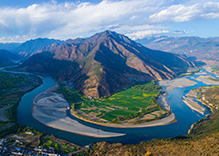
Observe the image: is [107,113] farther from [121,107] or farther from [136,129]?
[136,129]

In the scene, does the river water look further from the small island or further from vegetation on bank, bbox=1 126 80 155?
vegetation on bank, bbox=1 126 80 155

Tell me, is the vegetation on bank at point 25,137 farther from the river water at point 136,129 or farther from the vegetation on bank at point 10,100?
the river water at point 136,129

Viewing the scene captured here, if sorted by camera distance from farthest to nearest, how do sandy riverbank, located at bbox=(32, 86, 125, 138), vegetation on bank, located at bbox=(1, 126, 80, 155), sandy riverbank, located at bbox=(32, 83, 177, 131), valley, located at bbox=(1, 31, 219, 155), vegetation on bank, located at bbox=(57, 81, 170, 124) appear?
vegetation on bank, located at bbox=(57, 81, 170, 124) → sandy riverbank, located at bbox=(32, 83, 177, 131) → sandy riverbank, located at bbox=(32, 86, 125, 138) → valley, located at bbox=(1, 31, 219, 155) → vegetation on bank, located at bbox=(1, 126, 80, 155)

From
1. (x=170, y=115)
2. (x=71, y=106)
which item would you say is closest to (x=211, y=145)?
(x=170, y=115)

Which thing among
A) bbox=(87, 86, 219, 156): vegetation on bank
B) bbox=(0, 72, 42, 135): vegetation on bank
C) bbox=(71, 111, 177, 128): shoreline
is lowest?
bbox=(71, 111, 177, 128): shoreline

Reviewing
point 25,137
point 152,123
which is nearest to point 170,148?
point 152,123

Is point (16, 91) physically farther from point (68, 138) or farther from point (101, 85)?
point (68, 138)

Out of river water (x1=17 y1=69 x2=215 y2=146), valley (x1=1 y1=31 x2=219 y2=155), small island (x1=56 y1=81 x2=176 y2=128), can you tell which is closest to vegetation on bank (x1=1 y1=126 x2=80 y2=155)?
valley (x1=1 y1=31 x2=219 y2=155)
